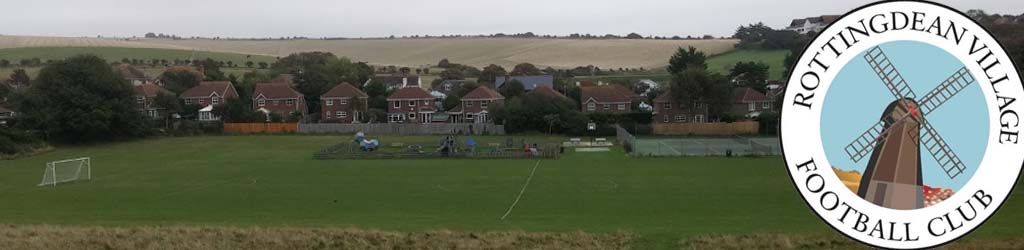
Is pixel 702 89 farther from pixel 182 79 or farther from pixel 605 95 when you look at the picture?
pixel 182 79

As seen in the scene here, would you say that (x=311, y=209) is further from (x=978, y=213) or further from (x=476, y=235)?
(x=978, y=213)

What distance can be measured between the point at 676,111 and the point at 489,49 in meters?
108

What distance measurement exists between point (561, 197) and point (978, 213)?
20.7 m

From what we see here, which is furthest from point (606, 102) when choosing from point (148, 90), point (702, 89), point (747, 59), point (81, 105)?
point (747, 59)

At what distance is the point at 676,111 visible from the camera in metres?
70.1

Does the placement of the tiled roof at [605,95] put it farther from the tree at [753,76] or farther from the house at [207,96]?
the house at [207,96]

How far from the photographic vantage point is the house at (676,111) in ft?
226

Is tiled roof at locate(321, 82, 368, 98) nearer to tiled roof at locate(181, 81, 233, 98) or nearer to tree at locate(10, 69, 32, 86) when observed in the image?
tiled roof at locate(181, 81, 233, 98)

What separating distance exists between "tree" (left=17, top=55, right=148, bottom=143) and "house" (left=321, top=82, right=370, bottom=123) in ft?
63.9

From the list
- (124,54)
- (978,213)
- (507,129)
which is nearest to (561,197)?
(978,213)

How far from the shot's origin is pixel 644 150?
48.1m

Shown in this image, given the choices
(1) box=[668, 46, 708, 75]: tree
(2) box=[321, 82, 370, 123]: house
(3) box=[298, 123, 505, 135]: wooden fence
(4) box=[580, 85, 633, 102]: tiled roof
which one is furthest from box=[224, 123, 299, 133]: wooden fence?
(1) box=[668, 46, 708, 75]: tree

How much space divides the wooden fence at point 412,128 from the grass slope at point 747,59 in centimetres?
5531

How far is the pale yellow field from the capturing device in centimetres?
15200
